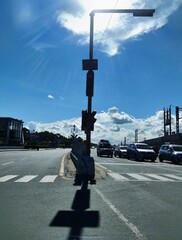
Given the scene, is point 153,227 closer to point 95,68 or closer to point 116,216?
point 116,216

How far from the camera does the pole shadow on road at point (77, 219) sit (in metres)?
7.68

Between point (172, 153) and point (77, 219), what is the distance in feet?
103

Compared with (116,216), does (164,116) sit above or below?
above

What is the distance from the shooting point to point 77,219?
882 centimetres

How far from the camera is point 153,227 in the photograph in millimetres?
7980

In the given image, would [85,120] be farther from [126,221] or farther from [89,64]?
[126,221]

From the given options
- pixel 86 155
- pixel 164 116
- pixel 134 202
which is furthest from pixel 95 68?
pixel 164 116

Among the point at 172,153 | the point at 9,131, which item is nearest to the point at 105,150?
the point at 172,153

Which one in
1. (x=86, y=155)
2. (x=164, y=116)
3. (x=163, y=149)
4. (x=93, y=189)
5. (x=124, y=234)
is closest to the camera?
(x=124, y=234)

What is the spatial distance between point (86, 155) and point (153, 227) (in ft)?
33.5

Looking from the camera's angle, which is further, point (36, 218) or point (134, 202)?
point (134, 202)

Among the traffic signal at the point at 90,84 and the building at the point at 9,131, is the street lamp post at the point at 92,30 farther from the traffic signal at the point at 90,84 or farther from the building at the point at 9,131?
the building at the point at 9,131

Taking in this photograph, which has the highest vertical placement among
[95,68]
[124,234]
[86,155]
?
[95,68]

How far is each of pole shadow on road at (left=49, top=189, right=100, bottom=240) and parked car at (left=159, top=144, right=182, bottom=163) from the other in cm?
2806
